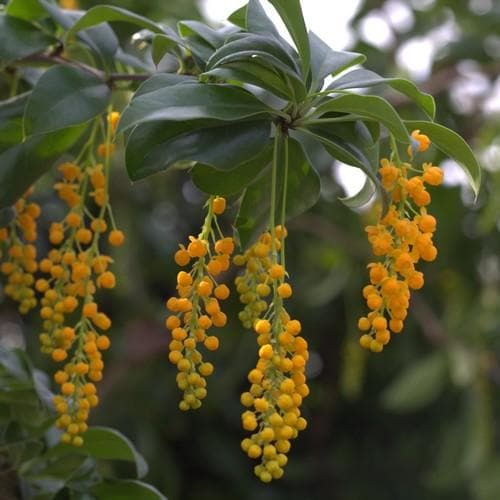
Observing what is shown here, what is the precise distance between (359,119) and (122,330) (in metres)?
1.90

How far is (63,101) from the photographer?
948 mm

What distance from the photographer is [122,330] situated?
2727mm

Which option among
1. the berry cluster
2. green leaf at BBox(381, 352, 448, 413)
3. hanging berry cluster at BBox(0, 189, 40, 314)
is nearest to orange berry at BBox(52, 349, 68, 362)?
the berry cluster

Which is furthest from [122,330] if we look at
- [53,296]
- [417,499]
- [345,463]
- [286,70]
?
[286,70]

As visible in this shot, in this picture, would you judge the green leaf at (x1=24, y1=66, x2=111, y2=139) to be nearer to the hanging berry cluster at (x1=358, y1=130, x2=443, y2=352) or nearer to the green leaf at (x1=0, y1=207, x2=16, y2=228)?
the green leaf at (x1=0, y1=207, x2=16, y2=228)

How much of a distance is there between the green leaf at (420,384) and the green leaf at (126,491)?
153 cm

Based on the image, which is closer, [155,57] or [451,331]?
[155,57]

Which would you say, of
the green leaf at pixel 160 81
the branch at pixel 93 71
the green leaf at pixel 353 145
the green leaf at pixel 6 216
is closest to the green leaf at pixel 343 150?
the green leaf at pixel 353 145

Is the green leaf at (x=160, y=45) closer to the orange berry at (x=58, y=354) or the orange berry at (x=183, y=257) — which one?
the orange berry at (x=183, y=257)

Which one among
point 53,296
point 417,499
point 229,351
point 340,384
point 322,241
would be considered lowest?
point 417,499

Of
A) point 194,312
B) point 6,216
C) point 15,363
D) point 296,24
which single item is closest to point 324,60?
point 296,24

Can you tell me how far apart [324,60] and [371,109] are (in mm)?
99

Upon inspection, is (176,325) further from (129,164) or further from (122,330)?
(122,330)

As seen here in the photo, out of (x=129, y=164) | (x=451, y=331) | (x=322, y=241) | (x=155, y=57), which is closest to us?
(x=129, y=164)
